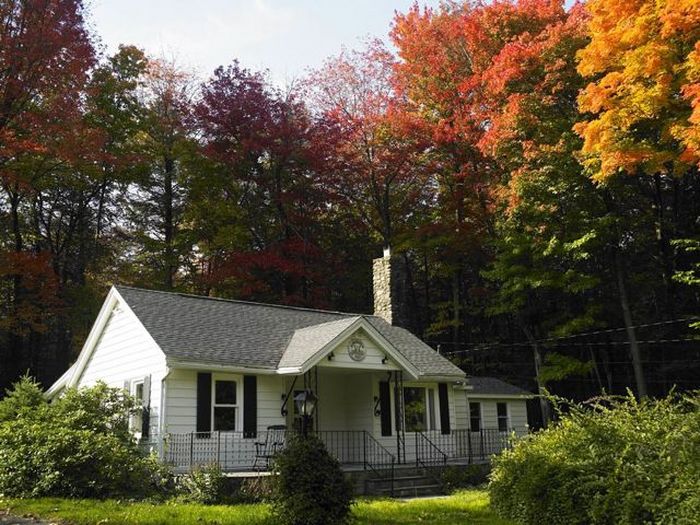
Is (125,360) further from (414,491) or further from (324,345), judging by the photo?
(414,491)

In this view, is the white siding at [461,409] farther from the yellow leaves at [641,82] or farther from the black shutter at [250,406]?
the yellow leaves at [641,82]

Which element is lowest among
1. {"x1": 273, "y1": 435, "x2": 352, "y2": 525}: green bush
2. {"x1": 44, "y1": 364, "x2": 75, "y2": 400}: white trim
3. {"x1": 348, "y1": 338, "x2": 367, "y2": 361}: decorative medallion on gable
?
{"x1": 273, "y1": 435, "x2": 352, "y2": 525}: green bush

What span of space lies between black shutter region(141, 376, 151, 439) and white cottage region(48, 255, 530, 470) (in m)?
0.03

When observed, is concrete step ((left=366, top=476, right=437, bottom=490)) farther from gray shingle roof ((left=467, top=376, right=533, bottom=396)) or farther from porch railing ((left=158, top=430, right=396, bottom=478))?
gray shingle roof ((left=467, top=376, right=533, bottom=396))

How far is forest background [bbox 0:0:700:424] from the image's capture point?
2178 cm

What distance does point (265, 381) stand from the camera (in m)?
16.7

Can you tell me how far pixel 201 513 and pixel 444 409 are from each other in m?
10.4

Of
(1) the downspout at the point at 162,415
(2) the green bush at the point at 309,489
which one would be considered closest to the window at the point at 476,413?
(1) the downspout at the point at 162,415

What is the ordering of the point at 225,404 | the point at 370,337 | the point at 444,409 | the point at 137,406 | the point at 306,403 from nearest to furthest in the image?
the point at 306,403, the point at 137,406, the point at 225,404, the point at 370,337, the point at 444,409

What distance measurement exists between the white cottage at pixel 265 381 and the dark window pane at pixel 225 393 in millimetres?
27

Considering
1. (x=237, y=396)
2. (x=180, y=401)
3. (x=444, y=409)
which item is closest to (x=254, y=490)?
(x=180, y=401)

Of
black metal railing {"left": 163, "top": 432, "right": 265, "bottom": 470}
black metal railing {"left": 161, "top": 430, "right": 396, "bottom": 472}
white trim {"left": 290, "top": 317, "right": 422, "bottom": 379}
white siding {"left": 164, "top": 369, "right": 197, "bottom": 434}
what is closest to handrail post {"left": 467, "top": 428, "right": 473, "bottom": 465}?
black metal railing {"left": 161, "top": 430, "right": 396, "bottom": 472}

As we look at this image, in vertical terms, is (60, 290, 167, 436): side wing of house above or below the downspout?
above

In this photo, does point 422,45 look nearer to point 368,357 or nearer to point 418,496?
point 368,357
